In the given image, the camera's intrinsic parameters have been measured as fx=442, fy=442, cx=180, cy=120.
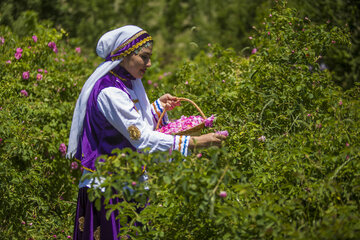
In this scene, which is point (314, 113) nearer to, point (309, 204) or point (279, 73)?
point (279, 73)

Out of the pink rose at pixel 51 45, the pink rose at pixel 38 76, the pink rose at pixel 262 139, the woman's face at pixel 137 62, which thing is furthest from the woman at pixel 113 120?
the pink rose at pixel 51 45

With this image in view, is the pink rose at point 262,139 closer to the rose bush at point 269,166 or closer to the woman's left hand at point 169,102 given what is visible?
the rose bush at point 269,166

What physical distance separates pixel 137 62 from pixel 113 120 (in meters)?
0.38

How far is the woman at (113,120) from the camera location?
7.57 feet

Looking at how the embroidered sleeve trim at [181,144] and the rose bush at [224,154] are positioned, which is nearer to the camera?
the rose bush at [224,154]

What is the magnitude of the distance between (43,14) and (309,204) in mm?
6188

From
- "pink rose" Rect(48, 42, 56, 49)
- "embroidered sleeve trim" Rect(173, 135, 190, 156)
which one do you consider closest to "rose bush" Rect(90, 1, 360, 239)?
"embroidered sleeve trim" Rect(173, 135, 190, 156)

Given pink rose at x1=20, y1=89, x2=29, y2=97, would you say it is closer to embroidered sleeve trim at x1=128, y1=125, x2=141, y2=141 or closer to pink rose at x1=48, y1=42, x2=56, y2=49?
pink rose at x1=48, y1=42, x2=56, y2=49

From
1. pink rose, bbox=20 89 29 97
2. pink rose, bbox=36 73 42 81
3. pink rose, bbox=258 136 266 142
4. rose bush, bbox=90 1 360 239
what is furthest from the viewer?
pink rose, bbox=36 73 42 81

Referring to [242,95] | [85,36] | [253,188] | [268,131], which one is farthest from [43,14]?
[253,188]

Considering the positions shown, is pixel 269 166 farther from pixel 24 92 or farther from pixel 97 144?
pixel 24 92

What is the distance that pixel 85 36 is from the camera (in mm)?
8492

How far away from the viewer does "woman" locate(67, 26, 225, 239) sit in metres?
2.31

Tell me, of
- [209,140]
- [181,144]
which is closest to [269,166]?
[209,140]
